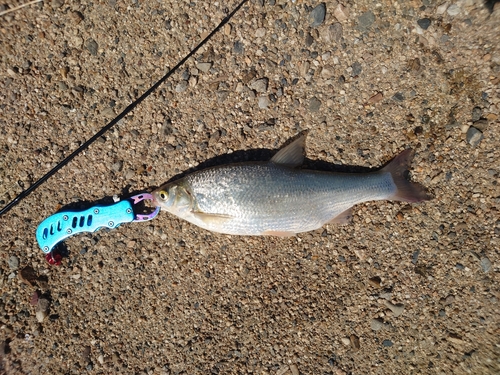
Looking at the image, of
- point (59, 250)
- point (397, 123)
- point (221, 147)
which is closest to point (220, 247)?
point (221, 147)

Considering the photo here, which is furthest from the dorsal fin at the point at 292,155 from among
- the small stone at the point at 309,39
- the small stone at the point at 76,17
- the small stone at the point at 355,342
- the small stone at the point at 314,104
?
the small stone at the point at 76,17

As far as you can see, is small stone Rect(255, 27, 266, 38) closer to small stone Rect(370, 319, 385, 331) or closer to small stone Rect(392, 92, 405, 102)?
small stone Rect(392, 92, 405, 102)

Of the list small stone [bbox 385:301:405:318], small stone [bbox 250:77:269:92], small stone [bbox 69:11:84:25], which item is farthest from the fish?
small stone [bbox 69:11:84:25]

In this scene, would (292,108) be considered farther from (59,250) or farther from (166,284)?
(59,250)

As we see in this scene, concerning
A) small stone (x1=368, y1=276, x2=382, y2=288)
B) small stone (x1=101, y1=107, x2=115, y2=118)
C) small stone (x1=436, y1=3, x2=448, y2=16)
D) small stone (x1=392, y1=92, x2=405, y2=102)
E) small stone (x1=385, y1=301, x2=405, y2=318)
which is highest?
small stone (x1=101, y1=107, x2=115, y2=118)

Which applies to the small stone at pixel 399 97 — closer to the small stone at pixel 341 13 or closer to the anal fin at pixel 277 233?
the small stone at pixel 341 13
